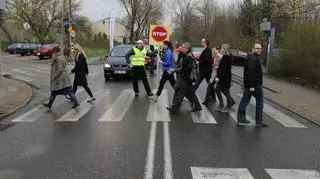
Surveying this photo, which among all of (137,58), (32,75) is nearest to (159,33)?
(137,58)

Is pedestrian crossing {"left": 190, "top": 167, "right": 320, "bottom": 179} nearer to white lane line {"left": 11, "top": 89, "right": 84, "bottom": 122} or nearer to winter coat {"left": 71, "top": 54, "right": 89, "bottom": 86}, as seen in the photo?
white lane line {"left": 11, "top": 89, "right": 84, "bottom": 122}

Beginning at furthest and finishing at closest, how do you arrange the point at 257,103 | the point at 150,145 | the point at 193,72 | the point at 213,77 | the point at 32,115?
the point at 213,77 < the point at 193,72 < the point at 32,115 < the point at 257,103 < the point at 150,145

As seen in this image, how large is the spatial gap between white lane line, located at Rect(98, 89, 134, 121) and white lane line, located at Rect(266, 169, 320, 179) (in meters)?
4.84

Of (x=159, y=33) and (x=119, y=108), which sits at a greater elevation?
(x=159, y=33)

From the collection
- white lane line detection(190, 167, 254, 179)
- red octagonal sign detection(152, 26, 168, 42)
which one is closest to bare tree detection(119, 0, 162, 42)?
red octagonal sign detection(152, 26, 168, 42)

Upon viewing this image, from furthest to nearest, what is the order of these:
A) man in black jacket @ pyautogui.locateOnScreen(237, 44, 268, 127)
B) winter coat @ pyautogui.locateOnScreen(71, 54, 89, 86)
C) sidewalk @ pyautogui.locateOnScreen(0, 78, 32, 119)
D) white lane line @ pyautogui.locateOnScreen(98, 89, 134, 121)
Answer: winter coat @ pyautogui.locateOnScreen(71, 54, 89, 86), sidewalk @ pyautogui.locateOnScreen(0, 78, 32, 119), white lane line @ pyautogui.locateOnScreen(98, 89, 134, 121), man in black jacket @ pyautogui.locateOnScreen(237, 44, 268, 127)

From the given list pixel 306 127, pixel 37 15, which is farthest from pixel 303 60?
pixel 37 15

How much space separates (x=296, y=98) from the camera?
1650 cm

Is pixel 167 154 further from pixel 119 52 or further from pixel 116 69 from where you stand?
pixel 119 52

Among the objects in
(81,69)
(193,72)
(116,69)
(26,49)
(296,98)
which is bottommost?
(26,49)

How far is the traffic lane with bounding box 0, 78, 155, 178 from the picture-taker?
6828mm

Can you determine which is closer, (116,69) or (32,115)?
(32,115)

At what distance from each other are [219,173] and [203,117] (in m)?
4.86

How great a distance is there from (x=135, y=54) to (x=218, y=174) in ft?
29.9
